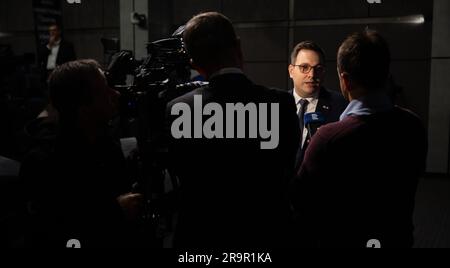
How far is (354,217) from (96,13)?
5.52 metres

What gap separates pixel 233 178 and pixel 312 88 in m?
0.88

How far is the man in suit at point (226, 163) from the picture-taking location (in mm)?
1054

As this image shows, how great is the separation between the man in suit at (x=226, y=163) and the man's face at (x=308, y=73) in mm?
753

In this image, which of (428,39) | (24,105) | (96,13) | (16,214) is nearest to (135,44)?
(96,13)

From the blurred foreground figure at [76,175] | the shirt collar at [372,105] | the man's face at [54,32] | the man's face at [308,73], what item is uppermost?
the man's face at [54,32]

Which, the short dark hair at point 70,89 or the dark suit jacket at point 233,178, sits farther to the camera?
the short dark hair at point 70,89

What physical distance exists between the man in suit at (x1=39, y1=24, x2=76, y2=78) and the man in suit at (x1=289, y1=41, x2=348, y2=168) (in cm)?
291

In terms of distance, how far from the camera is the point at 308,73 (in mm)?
1836

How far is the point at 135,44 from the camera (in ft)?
17.9

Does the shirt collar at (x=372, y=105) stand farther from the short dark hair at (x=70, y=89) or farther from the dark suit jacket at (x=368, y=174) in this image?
the short dark hair at (x=70, y=89)

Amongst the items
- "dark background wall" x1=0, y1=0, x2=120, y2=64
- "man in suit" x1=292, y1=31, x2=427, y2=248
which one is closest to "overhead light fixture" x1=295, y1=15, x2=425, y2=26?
"dark background wall" x1=0, y1=0, x2=120, y2=64

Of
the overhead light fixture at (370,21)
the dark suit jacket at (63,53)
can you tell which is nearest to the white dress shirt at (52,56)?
the dark suit jacket at (63,53)

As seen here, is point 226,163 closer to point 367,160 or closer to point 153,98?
point 367,160
